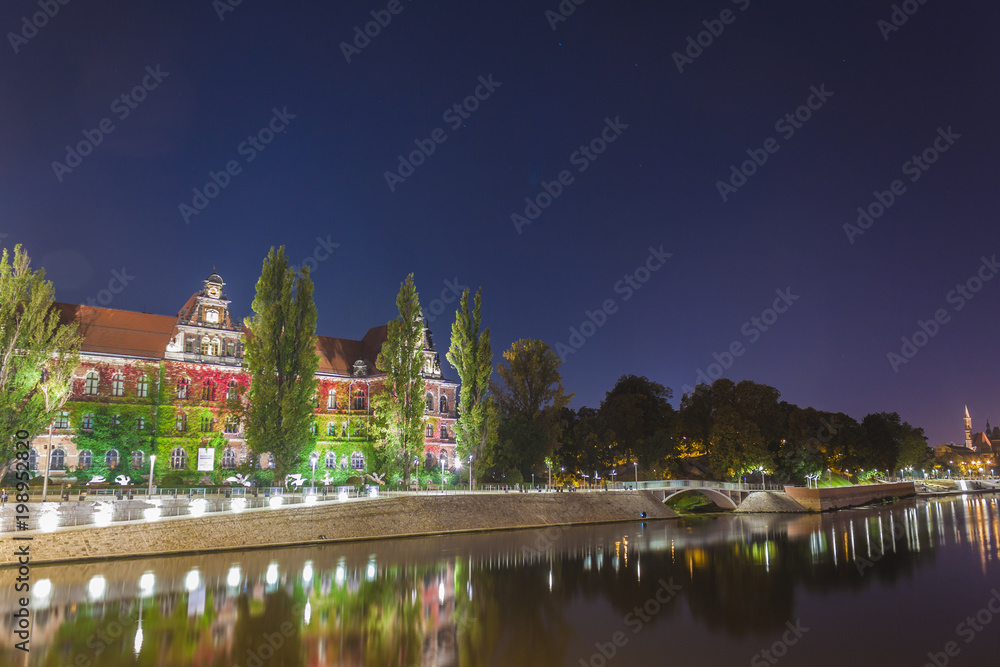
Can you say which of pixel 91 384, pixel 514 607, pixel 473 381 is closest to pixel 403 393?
pixel 473 381

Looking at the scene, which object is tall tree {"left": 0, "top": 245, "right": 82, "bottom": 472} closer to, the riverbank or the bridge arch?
the riverbank

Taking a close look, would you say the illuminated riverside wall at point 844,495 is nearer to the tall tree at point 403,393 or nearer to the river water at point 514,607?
the river water at point 514,607

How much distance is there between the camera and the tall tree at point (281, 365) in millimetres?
46531

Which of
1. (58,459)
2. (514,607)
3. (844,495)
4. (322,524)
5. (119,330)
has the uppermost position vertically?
(119,330)

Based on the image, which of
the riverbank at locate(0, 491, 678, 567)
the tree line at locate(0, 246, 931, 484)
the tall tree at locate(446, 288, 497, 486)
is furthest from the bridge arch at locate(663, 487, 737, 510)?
the tall tree at locate(446, 288, 497, 486)

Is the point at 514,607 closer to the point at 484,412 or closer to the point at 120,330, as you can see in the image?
the point at 484,412

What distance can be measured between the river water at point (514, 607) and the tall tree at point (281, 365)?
1179cm

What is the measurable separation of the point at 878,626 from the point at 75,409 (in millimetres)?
55675

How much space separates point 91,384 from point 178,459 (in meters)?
9.27

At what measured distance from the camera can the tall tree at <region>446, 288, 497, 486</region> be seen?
58.2 metres

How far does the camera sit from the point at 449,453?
69.9 meters

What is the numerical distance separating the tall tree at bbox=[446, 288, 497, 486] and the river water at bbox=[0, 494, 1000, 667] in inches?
770

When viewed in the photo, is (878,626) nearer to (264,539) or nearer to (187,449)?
(264,539)

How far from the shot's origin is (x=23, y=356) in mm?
38688
